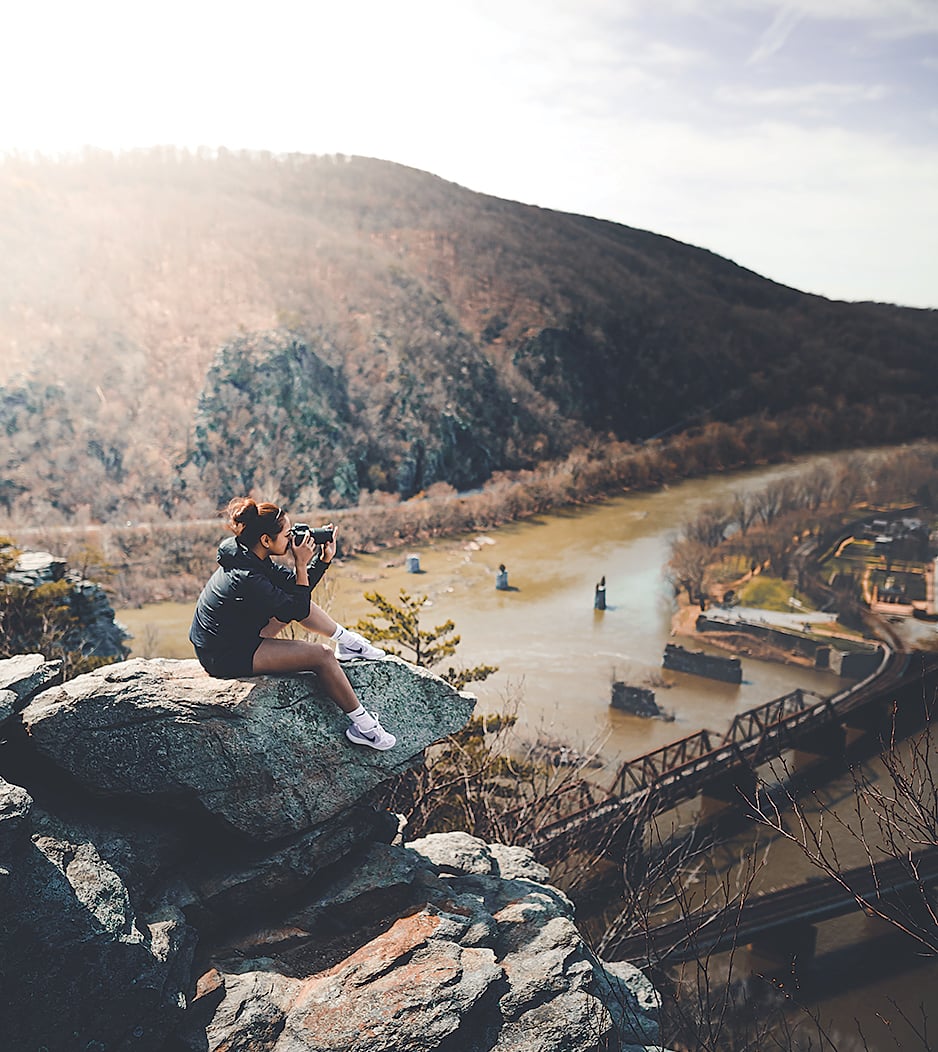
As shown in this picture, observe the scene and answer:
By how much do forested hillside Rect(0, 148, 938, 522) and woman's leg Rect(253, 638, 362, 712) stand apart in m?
35.7

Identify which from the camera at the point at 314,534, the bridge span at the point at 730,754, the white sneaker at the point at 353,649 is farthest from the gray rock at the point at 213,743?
the bridge span at the point at 730,754

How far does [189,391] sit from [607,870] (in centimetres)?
3785

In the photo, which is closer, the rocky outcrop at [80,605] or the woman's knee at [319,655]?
the woman's knee at [319,655]

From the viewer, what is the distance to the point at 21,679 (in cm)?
593

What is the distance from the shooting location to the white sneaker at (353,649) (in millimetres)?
7133

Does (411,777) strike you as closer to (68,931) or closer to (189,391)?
(68,931)

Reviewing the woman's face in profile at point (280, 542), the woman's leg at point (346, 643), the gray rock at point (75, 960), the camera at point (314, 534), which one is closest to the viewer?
the gray rock at point (75, 960)

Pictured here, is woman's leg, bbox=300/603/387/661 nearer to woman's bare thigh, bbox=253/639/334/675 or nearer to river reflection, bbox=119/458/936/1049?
woman's bare thigh, bbox=253/639/334/675

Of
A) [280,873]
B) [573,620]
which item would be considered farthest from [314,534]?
[573,620]

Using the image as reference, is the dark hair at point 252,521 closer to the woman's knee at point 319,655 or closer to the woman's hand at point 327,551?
the woman's hand at point 327,551

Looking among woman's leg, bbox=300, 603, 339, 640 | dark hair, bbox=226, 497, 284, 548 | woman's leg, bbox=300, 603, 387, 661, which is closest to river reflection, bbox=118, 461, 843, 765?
woman's leg, bbox=300, 603, 387, 661

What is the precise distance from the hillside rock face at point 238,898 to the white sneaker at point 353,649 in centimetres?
11

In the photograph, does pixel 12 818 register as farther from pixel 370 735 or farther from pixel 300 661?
pixel 370 735

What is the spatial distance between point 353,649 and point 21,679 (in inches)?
105
